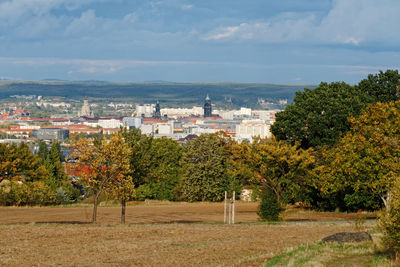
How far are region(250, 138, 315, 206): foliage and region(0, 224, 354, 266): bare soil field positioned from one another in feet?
51.2

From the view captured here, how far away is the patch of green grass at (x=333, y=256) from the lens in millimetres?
17778

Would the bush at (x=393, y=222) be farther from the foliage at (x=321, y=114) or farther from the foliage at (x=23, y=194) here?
the foliage at (x=23, y=194)

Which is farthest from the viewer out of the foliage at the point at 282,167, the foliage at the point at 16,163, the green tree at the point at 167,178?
the green tree at the point at 167,178

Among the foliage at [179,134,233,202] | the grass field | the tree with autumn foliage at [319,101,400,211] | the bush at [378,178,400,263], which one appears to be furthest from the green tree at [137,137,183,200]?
the bush at [378,178,400,263]

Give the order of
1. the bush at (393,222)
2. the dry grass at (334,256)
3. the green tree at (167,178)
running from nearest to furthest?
the bush at (393,222) < the dry grass at (334,256) < the green tree at (167,178)

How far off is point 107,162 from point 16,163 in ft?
83.6

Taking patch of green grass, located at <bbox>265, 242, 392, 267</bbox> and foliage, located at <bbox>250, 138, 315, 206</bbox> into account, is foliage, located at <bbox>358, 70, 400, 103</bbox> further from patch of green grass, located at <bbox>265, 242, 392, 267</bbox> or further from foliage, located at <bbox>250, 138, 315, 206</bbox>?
patch of green grass, located at <bbox>265, 242, 392, 267</bbox>

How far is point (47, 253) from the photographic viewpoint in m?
22.8

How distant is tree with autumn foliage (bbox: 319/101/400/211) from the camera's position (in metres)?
31.8

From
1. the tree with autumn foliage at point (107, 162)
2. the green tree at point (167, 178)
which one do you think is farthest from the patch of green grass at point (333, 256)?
the green tree at point (167, 178)

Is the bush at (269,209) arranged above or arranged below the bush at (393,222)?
below

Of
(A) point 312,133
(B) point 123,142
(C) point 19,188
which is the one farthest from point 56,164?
(B) point 123,142

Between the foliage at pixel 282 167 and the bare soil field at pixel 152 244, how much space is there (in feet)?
51.2

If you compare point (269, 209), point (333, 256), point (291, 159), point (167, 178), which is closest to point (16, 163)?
point (167, 178)
